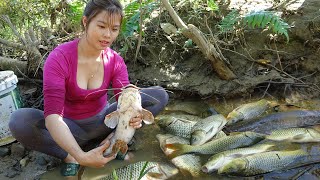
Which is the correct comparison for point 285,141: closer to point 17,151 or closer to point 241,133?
point 241,133

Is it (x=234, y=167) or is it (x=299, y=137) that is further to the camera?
(x=299, y=137)

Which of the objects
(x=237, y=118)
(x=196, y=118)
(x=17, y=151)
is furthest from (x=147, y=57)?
(x=17, y=151)

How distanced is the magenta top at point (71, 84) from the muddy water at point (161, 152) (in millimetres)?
526

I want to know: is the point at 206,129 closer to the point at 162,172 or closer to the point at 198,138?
the point at 198,138

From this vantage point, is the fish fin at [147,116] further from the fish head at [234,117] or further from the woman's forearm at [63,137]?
the fish head at [234,117]

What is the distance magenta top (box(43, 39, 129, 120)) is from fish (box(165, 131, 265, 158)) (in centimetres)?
78

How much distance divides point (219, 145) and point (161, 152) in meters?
0.58

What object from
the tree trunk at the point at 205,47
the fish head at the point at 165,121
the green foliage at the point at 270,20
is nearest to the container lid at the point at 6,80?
the fish head at the point at 165,121

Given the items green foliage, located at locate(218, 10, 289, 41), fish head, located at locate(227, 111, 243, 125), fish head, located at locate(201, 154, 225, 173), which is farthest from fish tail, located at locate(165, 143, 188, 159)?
green foliage, located at locate(218, 10, 289, 41)

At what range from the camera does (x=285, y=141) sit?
3486mm

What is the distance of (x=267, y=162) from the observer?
311cm

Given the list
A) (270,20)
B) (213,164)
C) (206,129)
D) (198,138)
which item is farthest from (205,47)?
(213,164)

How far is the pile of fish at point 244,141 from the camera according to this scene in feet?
10.2

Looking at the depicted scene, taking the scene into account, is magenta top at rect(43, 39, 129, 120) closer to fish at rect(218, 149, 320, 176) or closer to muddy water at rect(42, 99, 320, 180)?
muddy water at rect(42, 99, 320, 180)
